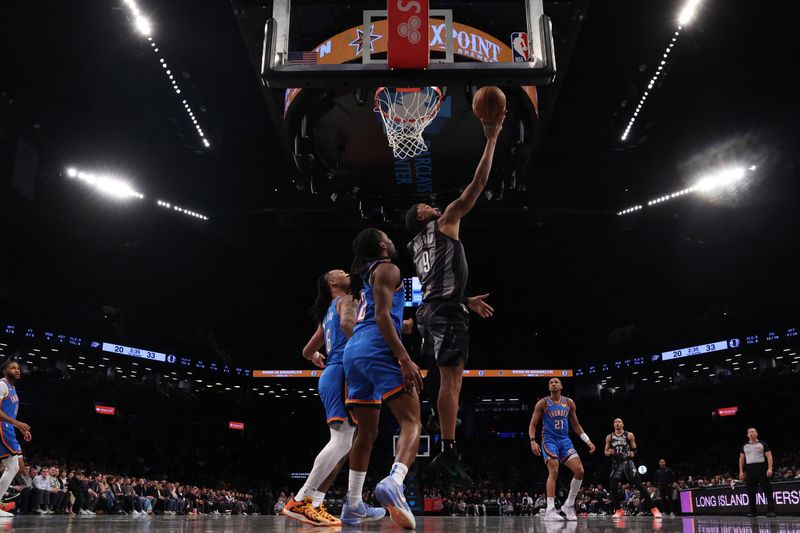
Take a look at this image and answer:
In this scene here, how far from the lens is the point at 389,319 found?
Result: 13.5 ft

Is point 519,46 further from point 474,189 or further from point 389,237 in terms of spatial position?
point 389,237

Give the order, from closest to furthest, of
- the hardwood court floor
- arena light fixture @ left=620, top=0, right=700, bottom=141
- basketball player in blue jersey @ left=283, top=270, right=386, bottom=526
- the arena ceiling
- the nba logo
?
the hardwood court floor, basketball player in blue jersey @ left=283, top=270, right=386, bottom=526, the nba logo, arena light fixture @ left=620, top=0, right=700, bottom=141, the arena ceiling

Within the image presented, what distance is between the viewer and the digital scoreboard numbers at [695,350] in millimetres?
26359

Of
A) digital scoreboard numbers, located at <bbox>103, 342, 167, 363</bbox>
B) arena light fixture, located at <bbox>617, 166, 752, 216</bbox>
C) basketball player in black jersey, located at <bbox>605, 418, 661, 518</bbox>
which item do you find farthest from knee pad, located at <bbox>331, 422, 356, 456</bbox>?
digital scoreboard numbers, located at <bbox>103, 342, 167, 363</bbox>

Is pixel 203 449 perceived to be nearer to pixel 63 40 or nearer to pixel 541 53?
pixel 63 40

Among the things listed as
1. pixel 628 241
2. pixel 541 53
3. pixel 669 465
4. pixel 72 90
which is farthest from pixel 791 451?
pixel 72 90

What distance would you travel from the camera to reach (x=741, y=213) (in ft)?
72.9

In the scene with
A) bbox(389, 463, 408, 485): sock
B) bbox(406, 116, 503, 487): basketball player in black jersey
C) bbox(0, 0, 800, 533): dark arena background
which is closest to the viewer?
bbox(389, 463, 408, 485): sock

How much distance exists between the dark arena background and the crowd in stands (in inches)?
3.4

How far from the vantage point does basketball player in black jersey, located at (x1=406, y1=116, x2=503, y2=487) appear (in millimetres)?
4566

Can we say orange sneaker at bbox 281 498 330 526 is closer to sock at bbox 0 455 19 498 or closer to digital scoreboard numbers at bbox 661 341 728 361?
sock at bbox 0 455 19 498

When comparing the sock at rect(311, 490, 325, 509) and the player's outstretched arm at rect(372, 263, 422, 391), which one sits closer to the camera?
the player's outstretched arm at rect(372, 263, 422, 391)

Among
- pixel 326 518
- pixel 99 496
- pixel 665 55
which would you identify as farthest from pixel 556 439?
pixel 99 496

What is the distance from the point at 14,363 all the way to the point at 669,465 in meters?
26.9
